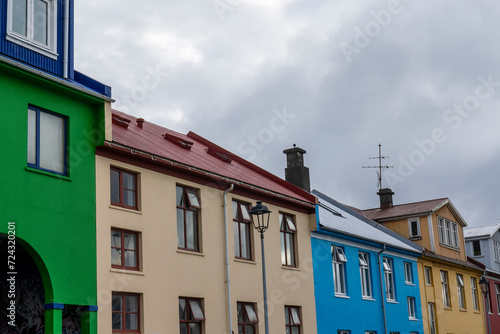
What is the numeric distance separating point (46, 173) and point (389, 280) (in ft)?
68.5

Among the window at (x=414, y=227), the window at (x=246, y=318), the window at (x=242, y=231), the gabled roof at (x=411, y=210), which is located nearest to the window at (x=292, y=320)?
the window at (x=246, y=318)

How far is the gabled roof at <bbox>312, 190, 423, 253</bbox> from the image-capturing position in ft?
101

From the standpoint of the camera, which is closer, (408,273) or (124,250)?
(124,250)

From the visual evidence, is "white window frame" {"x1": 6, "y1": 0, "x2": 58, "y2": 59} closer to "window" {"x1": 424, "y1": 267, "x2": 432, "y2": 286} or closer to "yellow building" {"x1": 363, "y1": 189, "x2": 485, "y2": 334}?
"yellow building" {"x1": 363, "y1": 189, "x2": 485, "y2": 334}

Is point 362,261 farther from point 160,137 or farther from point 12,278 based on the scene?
point 12,278

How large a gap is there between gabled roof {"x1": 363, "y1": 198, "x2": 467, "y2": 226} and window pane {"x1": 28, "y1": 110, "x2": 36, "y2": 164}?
2744 cm

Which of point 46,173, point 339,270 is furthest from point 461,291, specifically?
point 46,173

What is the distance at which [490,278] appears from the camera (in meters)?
46.0

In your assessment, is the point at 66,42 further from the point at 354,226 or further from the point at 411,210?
the point at 411,210

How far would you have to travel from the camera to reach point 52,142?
17938mm

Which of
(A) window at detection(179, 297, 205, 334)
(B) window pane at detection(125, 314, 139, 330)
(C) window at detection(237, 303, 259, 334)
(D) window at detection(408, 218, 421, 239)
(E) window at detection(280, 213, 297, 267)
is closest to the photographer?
(B) window pane at detection(125, 314, 139, 330)

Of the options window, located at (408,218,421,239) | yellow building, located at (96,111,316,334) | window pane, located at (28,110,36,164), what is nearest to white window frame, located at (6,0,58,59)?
window pane, located at (28,110,36,164)

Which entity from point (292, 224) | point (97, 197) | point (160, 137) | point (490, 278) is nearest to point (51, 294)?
point (97, 197)

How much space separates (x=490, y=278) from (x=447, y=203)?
7.08 m
